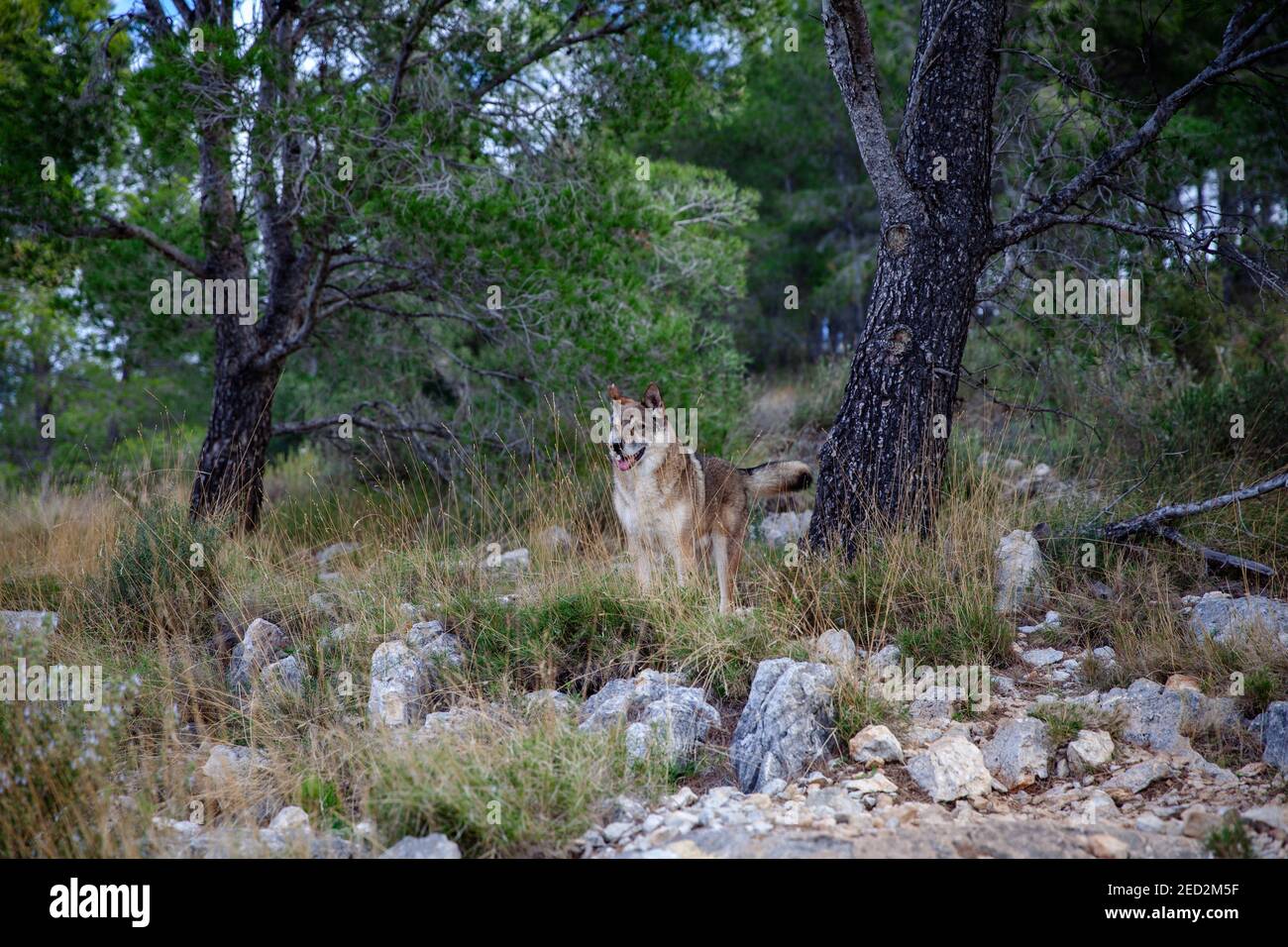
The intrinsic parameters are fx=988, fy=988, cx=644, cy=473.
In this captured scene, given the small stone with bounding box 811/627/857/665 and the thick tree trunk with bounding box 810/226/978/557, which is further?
the thick tree trunk with bounding box 810/226/978/557

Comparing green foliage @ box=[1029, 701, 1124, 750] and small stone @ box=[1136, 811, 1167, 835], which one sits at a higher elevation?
green foliage @ box=[1029, 701, 1124, 750]

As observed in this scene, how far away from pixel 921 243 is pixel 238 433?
20.5 ft

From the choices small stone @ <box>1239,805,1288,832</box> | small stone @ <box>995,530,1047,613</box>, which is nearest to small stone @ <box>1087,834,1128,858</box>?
small stone @ <box>1239,805,1288,832</box>

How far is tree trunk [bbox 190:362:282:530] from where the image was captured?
8.95 m

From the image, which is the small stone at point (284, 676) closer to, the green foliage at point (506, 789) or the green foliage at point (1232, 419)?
the green foliage at point (506, 789)

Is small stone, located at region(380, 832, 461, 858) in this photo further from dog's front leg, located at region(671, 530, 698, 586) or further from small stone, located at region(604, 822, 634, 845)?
dog's front leg, located at region(671, 530, 698, 586)

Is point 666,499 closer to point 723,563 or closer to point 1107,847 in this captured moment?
point 723,563

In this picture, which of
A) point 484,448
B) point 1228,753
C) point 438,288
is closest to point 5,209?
point 438,288

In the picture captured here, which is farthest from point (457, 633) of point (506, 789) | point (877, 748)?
point (877, 748)

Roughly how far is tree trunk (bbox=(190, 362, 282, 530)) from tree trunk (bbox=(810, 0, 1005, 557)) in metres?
5.48

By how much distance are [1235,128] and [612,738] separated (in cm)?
1119

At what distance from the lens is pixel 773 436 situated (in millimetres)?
10953

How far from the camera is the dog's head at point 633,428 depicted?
7.07 m

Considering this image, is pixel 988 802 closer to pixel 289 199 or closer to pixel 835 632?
pixel 835 632
